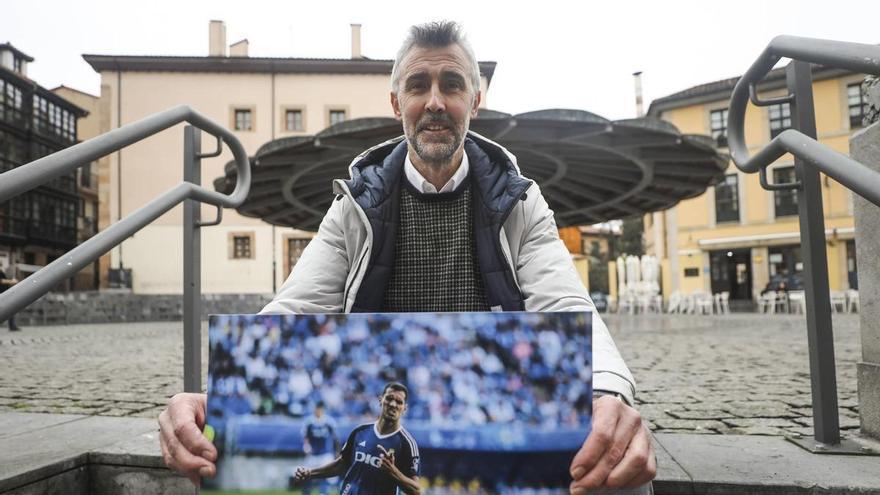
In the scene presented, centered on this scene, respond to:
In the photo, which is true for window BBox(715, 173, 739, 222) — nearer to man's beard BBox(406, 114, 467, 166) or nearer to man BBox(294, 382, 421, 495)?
man's beard BBox(406, 114, 467, 166)

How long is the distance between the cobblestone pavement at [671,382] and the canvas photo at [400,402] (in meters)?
2.02

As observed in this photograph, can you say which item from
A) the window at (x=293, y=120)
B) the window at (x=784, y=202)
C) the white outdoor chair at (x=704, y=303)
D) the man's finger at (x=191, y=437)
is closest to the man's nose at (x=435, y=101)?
the man's finger at (x=191, y=437)

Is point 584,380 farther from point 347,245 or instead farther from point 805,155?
point 805,155

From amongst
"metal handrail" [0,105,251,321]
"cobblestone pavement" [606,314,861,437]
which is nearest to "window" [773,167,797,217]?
"cobblestone pavement" [606,314,861,437]

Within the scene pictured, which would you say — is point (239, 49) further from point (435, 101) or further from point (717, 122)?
point (435, 101)

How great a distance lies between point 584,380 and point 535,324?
0.14 metres

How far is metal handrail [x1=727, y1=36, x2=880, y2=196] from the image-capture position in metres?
1.70

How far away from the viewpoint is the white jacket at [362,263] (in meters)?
1.81

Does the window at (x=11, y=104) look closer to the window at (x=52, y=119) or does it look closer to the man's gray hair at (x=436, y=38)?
the window at (x=52, y=119)

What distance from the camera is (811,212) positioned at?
7.49 feet

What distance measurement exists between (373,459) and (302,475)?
154mm

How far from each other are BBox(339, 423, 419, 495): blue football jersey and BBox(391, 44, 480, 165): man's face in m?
1.11

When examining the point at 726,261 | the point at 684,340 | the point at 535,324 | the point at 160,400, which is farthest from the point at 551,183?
the point at 726,261

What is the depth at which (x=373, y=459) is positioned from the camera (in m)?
1.17
